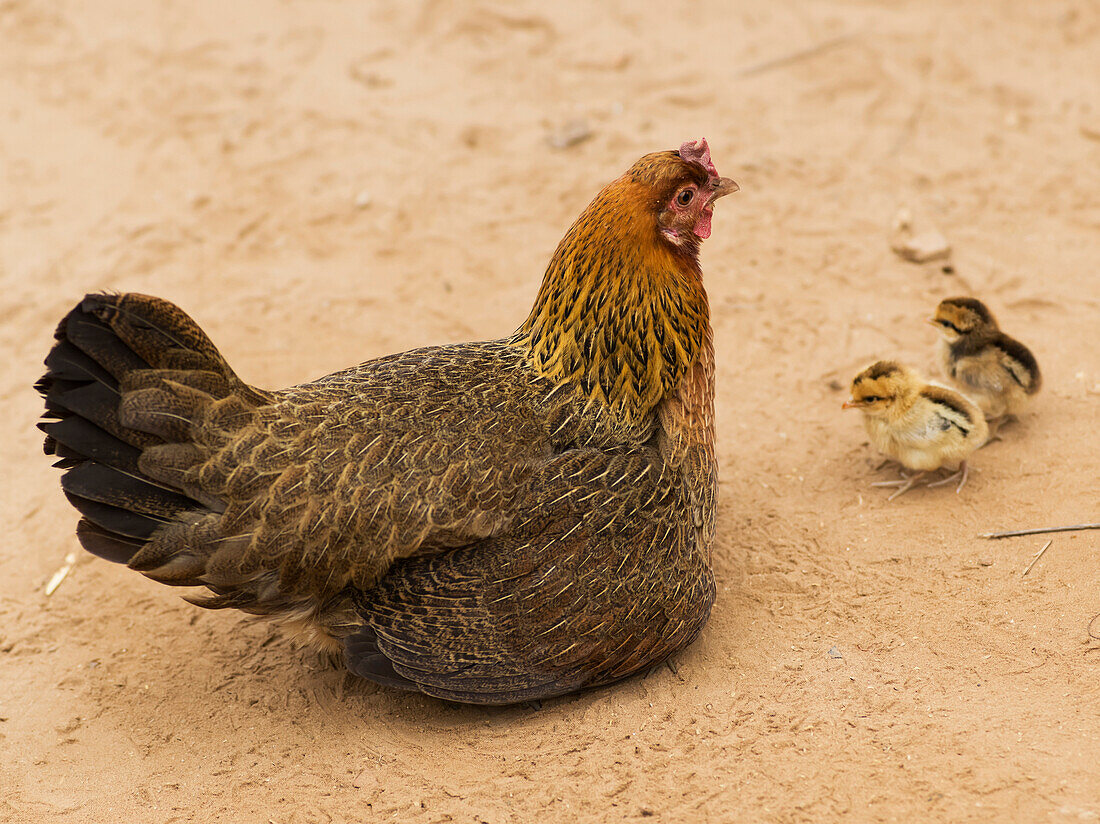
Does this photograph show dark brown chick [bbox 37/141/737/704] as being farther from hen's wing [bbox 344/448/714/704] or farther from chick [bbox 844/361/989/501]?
chick [bbox 844/361/989/501]

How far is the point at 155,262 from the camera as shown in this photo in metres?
7.06

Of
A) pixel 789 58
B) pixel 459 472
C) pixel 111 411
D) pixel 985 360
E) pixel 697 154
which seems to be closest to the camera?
pixel 111 411

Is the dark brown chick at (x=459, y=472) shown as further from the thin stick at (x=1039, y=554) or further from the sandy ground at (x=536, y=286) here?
the thin stick at (x=1039, y=554)

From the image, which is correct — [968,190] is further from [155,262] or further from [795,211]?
[155,262]

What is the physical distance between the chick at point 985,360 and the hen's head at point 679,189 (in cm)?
187

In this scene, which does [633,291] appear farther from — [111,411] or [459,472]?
[111,411]

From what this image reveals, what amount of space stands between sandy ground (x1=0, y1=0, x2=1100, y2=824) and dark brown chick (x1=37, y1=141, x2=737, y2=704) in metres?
0.44

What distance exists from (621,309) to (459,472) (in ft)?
3.02

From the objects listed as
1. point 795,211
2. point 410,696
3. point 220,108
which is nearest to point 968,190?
point 795,211

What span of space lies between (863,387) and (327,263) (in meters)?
3.93

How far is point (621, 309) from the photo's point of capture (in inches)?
155

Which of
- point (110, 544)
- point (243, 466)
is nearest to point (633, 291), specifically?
point (243, 466)

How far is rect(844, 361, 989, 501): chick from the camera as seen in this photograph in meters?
4.80

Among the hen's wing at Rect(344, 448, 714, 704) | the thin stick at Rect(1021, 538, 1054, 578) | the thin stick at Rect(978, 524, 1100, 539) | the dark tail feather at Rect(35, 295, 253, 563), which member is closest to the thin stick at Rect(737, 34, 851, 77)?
the thin stick at Rect(978, 524, 1100, 539)
